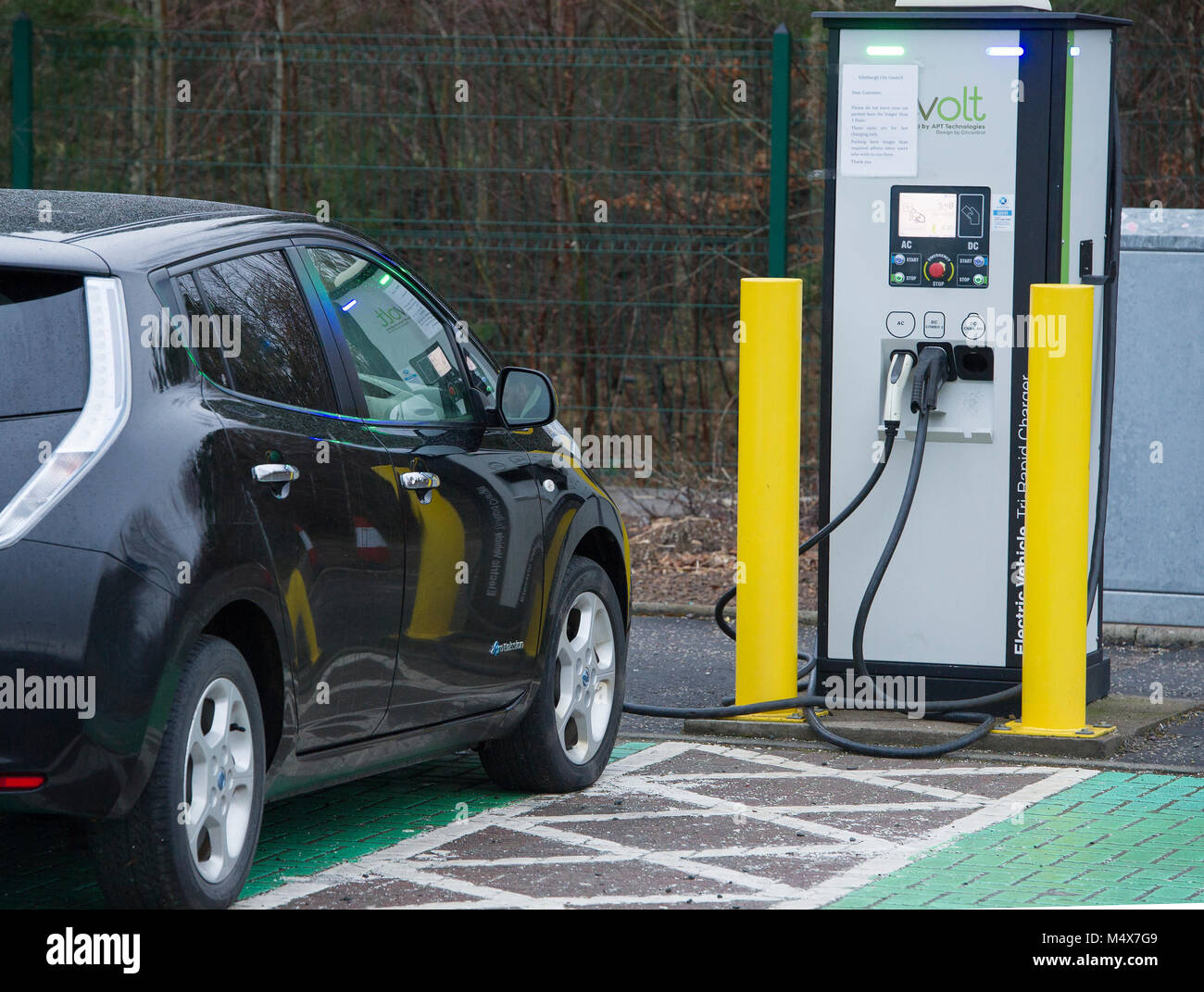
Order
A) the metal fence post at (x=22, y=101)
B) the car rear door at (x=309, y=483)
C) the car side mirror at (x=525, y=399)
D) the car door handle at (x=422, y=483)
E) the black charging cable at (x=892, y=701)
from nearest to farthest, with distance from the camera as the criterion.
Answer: the car rear door at (x=309, y=483) < the car door handle at (x=422, y=483) < the car side mirror at (x=525, y=399) < the black charging cable at (x=892, y=701) < the metal fence post at (x=22, y=101)

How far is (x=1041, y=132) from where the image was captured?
7121 millimetres

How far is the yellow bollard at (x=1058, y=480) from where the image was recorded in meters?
6.80

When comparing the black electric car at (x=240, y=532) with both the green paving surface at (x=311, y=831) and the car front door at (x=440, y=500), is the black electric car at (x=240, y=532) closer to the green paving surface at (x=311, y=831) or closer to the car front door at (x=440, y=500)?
the car front door at (x=440, y=500)

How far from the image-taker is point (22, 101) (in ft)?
39.8

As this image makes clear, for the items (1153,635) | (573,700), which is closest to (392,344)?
(573,700)

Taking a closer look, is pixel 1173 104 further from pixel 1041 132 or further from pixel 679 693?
pixel 679 693

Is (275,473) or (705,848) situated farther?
(705,848)

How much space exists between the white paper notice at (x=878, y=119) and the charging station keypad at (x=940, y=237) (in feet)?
0.41

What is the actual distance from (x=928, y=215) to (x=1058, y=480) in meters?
1.17

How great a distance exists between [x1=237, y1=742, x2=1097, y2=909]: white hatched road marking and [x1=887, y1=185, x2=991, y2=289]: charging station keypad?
1.85m

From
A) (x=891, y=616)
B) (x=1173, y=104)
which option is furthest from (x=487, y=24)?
(x=891, y=616)

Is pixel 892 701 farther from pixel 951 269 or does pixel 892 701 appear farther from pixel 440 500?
pixel 440 500

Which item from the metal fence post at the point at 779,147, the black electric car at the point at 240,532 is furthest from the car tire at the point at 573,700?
the metal fence post at the point at 779,147
